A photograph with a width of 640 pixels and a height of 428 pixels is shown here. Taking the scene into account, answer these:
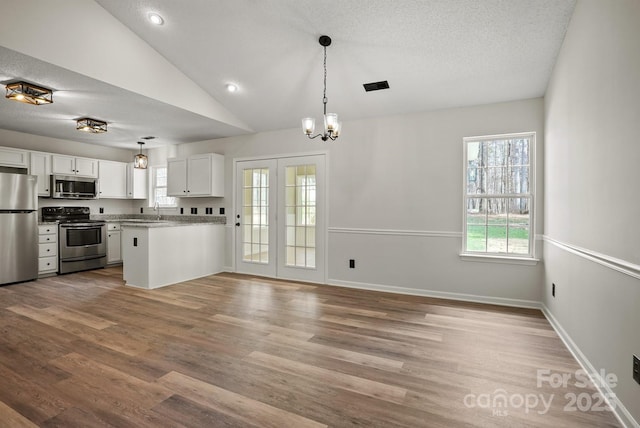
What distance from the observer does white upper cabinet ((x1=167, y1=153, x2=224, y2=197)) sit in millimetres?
5695

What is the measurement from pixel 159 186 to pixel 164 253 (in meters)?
2.55

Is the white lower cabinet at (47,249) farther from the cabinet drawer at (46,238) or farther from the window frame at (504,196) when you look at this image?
the window frame at (504,196)

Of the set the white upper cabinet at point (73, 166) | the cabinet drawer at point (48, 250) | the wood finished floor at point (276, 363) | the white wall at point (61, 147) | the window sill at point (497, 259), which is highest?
the white wall at point (61, 147)

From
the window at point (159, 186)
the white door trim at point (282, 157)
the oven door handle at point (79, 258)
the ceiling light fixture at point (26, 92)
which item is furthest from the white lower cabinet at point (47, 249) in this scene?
the white door trim at point (282, 157)

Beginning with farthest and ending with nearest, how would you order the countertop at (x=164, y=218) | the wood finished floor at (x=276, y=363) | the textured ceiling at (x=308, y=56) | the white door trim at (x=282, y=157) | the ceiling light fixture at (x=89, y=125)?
the countertop at (x=164, y=218), the white door trim at (x=282, y=157), the ceiling light fixture at (x=89, y=125), the textured ceiling at (x=308, y=56), the wood finished floor at (x=276, y=363)

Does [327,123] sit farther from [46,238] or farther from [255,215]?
[46,238]

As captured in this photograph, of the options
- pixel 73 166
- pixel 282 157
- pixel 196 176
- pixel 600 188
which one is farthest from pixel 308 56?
pixel 73 166

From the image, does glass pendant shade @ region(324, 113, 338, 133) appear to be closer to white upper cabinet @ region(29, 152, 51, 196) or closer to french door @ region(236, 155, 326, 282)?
french door @ region(236, 155, 326, 282)

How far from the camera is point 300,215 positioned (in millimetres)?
5184

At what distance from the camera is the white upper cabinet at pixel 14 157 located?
16.5ft

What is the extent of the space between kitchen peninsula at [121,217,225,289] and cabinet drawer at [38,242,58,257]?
4.95 ft

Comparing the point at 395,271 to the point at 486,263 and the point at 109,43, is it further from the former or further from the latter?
the point at 109,43

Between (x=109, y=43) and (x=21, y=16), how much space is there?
712mm

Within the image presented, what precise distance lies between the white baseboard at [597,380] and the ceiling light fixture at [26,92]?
5413mm
